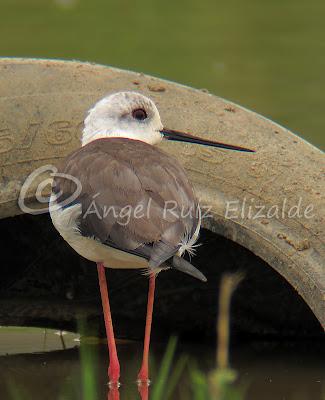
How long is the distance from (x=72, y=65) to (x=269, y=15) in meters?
6.78

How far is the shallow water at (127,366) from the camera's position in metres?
4.02

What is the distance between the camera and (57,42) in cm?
967

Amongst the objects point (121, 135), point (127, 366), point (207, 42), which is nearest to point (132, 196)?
point (121, 135)

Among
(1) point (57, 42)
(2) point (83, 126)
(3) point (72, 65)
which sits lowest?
(2) point (83, 126)

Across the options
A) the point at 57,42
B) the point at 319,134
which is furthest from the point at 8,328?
the point at 57,42

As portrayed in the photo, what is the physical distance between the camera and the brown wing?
3398 mm

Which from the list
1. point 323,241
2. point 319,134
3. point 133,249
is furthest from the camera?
point 319,134

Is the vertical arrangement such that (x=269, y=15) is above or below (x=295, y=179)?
above

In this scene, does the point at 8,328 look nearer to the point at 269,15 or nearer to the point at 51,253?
the point at 51,253

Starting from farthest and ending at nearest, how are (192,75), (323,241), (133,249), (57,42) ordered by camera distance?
(57,42), (192,75), (323,241), (133,249)

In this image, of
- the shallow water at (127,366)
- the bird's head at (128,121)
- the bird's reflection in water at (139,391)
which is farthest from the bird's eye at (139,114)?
the bird's reflection in water at (139,391)

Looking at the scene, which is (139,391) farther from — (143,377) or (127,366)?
(127,366)

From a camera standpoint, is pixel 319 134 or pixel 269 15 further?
pixel 269 15

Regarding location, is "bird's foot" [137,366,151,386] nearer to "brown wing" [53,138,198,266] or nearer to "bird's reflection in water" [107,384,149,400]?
"bird's reflection in water" [107,384,149,400]
